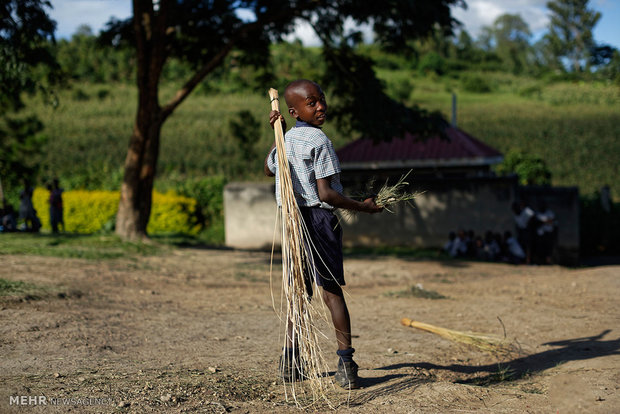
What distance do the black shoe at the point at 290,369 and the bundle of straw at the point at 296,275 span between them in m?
0.03

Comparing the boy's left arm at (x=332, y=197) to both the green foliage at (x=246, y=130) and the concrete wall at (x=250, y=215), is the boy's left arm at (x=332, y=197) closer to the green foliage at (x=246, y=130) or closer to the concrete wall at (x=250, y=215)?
the concrete wall at (x=250, y=215)

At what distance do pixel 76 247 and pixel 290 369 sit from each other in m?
7.53

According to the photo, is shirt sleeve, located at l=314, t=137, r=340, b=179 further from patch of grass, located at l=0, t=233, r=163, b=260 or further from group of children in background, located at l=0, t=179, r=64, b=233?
group of children in background, located at l=0, t=179, r=64, b=233

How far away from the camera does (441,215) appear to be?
50.6ft

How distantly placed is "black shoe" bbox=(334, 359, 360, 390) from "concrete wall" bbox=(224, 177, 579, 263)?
11.3 meters

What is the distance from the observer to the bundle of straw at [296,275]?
3.61m

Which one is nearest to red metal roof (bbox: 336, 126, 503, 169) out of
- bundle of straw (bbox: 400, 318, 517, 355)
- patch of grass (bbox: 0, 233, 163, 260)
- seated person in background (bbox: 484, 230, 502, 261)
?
seated person in background (bbox: 484, 230, 502, 261)

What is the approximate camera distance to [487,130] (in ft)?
129

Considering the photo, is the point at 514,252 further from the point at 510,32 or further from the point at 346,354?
the point at 510,32

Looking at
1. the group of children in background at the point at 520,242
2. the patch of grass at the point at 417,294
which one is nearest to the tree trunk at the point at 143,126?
the patch of grass at the point at 417,294

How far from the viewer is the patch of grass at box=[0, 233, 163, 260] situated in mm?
9191

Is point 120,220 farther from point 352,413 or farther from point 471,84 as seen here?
point 471,84

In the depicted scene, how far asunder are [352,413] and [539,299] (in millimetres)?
5352

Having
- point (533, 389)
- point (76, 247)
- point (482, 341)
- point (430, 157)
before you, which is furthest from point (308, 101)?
point (430, 157)
